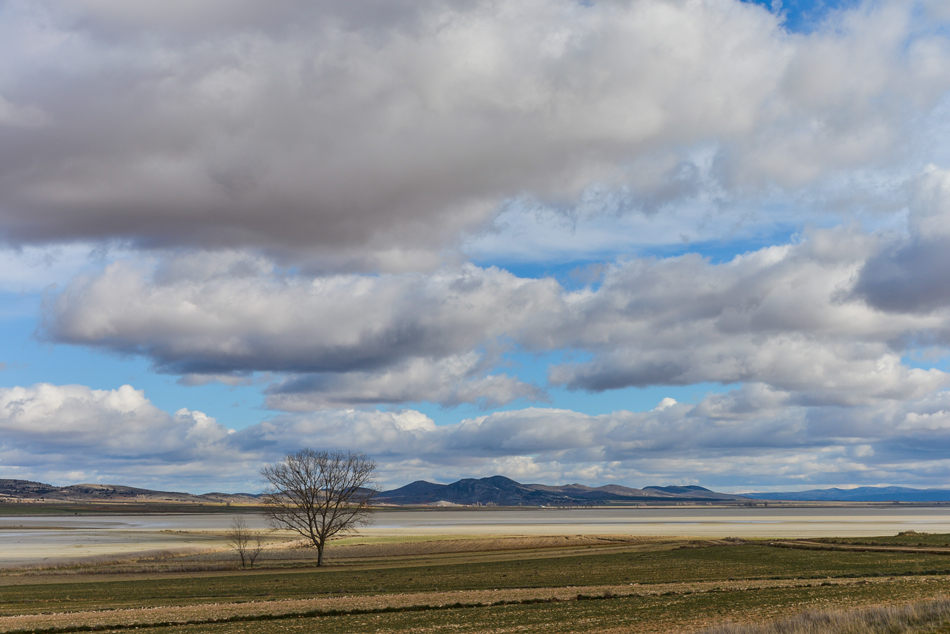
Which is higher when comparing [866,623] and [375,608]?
[866,623]

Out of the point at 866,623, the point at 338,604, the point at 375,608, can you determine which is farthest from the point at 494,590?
the point at 866,623

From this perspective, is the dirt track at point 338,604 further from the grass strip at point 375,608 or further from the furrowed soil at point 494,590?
the furrowed soil at point 494,590

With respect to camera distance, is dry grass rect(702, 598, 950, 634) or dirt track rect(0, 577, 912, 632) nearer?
dry grass rect(702, 598, 950, 634)

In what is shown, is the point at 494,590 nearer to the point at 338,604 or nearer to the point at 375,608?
the point at 375,608

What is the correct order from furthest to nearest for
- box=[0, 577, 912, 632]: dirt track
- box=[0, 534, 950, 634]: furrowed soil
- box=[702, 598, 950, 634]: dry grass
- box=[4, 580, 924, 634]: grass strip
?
box=[0, 577, 912, 632]: dirt track → box=[4, 580, 924, 634]: grass strip → box=[0, 534, 950, 634]: furrowed soil → box=[702, 598, 950, 634]: dry grass

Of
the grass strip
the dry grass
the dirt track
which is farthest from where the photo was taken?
the dirt track

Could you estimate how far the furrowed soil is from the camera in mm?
28281

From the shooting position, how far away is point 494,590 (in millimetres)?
40875

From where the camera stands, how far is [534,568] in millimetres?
Answer: 56500

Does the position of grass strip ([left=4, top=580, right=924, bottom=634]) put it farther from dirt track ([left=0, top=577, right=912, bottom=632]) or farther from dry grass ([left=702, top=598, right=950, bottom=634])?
dry grass ([left=702, top=598, right=950, bottom=634])

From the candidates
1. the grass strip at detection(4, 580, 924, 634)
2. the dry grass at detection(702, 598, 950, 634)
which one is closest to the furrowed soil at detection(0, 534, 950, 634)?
the grass strip at detection(4, 580, 924, 634)

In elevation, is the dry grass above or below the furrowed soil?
above

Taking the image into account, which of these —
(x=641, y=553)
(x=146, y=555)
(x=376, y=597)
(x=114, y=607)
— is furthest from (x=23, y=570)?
(x=641, y=553)

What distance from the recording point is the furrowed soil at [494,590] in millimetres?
28281
